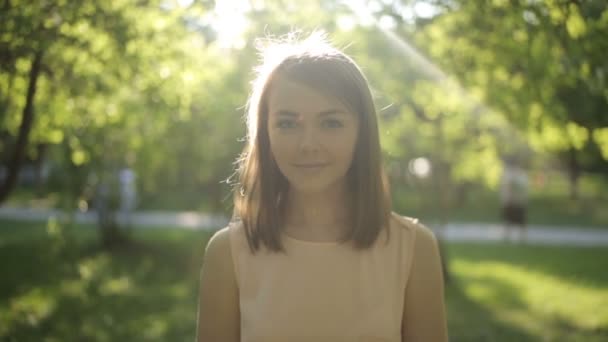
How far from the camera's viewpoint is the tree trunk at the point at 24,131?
4184 millimetres

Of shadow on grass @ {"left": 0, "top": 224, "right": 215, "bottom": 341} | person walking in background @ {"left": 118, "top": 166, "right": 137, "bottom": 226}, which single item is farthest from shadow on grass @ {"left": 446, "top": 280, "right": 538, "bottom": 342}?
person walking in background @ {"left": 118, "top": 166, "right": 137, "bottom": 226}

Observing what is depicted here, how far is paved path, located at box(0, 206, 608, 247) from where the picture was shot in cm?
1514

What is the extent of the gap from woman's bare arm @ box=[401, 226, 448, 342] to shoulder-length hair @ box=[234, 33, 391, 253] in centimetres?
Answer: 15

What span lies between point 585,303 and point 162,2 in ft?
23.1

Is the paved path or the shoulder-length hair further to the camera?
the paved path

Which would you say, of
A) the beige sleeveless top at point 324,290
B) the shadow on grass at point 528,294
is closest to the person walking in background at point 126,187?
the shadow on grass at point 528,294

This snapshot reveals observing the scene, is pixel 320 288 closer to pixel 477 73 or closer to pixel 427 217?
pixel 477 73

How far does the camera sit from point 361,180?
2.04 meters

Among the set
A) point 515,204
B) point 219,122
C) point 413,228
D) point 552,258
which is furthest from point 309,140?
point 515,204

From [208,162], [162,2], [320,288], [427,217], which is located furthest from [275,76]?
[427,217]

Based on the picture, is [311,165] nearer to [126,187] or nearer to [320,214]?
A: [320,214]

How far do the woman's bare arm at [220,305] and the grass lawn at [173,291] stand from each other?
413cm

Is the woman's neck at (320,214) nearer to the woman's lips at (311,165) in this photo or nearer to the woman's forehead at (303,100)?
the woman's lips at (311,165)

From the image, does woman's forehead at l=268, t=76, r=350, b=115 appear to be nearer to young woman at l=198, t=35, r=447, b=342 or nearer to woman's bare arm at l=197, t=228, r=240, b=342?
young woman at l=198, t=35, r=447, b=342
